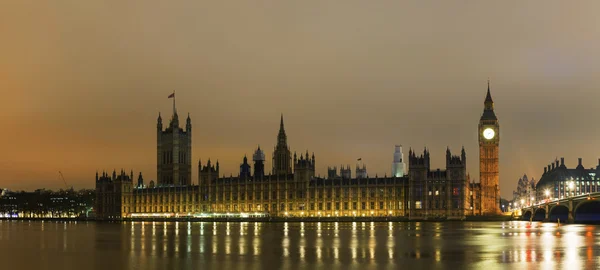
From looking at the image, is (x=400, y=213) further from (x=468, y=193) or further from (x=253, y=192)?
(x=253, y=192)

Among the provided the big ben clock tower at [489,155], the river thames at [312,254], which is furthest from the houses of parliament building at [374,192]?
the river thames at [312,254]

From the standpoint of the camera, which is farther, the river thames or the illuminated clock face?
the illuminated clock face

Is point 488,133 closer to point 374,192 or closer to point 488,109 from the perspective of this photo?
point 488,109

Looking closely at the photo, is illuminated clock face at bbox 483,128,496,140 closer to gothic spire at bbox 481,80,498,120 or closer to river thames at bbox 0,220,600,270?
gothic spire at bbox 481,80,498,120

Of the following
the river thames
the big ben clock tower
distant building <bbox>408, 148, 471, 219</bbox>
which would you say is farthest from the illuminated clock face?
the river thames

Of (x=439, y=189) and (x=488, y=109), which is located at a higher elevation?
(x=488, y=109)

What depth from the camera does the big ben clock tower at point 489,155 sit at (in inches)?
7313

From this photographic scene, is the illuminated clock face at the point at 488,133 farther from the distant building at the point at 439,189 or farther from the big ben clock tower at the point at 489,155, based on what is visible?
the distant building at the point at 439,189

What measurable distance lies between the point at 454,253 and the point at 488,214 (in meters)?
113

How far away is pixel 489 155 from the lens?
190m

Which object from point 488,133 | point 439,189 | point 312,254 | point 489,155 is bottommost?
point 312,254

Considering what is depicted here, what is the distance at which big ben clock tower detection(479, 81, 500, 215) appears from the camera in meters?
186

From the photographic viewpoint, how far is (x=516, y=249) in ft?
213

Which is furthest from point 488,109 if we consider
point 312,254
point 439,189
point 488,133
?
point 312,254
